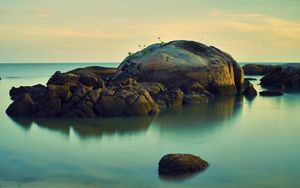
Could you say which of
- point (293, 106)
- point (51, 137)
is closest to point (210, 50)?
point (293, 106)

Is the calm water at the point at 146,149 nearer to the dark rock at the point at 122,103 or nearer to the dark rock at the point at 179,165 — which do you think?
the dark rock at the point at 179,165

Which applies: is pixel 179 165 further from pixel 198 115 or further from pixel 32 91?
pixel 32 91

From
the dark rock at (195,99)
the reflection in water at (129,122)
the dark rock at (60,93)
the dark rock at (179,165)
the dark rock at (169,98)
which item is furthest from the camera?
the dark rock at (195,99)

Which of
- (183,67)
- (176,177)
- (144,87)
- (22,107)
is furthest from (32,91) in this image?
(176,177)

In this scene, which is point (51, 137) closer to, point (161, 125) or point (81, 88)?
point (161, 125)

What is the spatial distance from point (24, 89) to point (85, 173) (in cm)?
2092

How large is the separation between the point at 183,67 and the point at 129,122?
13083 mm

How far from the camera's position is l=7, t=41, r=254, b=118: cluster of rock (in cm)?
2122

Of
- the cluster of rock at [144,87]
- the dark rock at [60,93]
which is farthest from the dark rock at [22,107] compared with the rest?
the dark rock at [60,93]

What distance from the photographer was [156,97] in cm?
2536

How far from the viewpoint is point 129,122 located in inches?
766

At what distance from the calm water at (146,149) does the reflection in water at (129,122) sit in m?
0.04

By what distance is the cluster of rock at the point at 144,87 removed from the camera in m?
21.2

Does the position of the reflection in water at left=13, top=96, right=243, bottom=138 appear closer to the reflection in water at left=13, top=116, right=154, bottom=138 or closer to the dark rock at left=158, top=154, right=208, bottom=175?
the reflection in water at left=13, top=116, right=154, bottom=138
